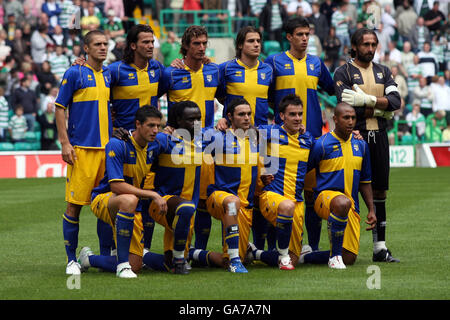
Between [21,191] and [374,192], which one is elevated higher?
[374,192]

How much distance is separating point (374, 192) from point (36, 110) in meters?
14.1

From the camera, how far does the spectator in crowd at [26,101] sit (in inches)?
822

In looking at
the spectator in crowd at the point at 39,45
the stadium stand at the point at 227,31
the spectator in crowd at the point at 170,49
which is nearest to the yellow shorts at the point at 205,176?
the stadium stand at the point at 227,31

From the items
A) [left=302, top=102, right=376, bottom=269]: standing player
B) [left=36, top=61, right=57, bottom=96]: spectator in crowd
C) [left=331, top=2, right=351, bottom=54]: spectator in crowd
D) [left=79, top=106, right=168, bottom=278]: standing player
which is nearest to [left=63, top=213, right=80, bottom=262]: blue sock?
[left=79, top=106, right=168, bottom=278]: standing player

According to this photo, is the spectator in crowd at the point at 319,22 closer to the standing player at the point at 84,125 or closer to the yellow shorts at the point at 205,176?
the yellow shorts at the point at 205,176

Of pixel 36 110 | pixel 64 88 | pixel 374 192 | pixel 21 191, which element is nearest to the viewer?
pixel 64 88

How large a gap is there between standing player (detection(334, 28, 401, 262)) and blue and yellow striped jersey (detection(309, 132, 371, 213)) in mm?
259

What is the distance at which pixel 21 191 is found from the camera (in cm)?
1634

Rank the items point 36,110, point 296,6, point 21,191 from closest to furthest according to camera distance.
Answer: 1. point 21,191
2. point 36,110
3. point 296,6

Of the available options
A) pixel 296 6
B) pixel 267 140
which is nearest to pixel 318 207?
pixel 267 140

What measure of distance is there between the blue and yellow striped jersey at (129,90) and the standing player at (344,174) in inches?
65.1

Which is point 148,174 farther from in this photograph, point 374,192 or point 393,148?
point 393,148
